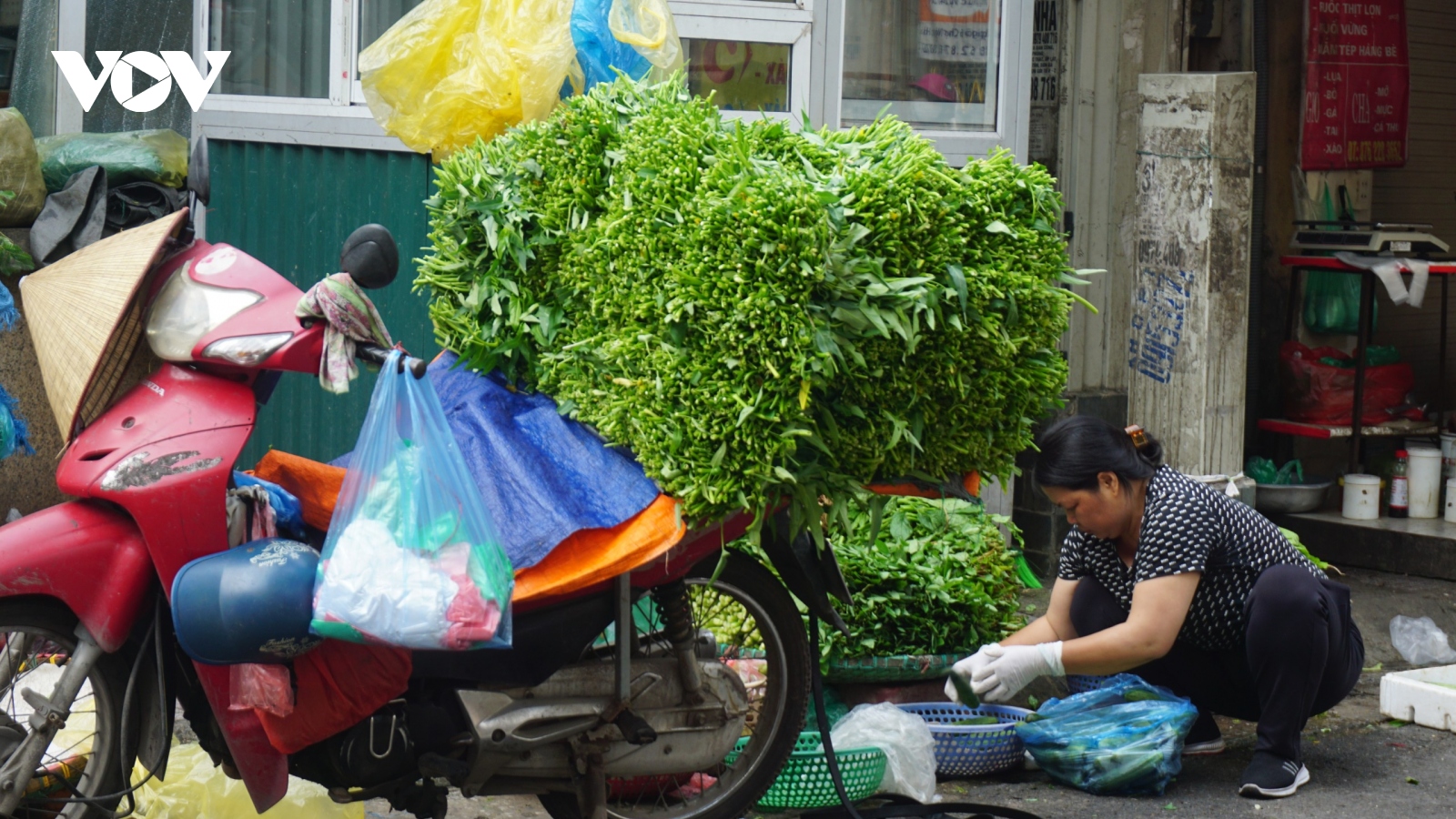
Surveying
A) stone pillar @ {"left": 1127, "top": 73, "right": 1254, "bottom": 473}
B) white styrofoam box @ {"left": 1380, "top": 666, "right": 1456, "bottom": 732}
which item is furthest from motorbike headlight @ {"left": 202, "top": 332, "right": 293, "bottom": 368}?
stone pillar @ {"left": 1127, "top": 73, "right": 1254, "bottom": 473}

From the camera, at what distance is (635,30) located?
420cm

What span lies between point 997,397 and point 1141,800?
166 centimetres

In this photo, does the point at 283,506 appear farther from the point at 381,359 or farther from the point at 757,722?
the point at 757,722

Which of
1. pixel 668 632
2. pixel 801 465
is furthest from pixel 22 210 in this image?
pixel 801 465

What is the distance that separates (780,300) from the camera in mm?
2848

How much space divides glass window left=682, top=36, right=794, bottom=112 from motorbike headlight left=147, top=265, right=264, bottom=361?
8.49 feet

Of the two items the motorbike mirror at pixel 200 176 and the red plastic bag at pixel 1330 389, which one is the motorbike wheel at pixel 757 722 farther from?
the red plastic bag at pixel 1330 389

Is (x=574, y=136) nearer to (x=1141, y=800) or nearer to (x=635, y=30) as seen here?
(x=635, y=30)

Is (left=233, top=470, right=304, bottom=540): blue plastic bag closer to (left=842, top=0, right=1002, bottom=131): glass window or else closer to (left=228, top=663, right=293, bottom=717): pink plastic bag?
(left=228, top=663, right=293, bottom=717): pink plastic bag

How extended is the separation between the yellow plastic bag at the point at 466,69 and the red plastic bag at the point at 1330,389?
465 centimetres

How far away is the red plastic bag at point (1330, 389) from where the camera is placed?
24.4ft

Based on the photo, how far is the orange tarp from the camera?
3.10 metres

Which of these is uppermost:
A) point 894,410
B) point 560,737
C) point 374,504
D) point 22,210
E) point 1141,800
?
point 22,210

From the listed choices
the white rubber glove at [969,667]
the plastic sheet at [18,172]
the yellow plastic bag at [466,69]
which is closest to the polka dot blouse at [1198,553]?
the white rubber glove at [969,667]
